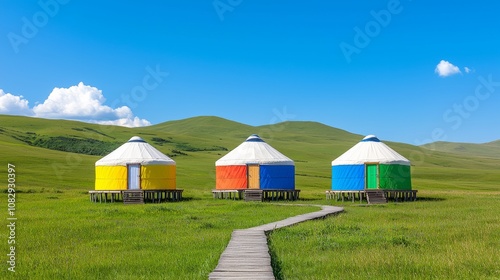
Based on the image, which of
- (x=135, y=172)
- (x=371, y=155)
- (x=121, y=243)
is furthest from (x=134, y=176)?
(x=121, y=243)

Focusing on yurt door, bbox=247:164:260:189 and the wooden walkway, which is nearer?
the wooden walkway

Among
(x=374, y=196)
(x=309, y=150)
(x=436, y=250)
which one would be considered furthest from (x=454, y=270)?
(x=309, y=150)

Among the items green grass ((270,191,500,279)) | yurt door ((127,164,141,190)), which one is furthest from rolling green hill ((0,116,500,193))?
green grass ((270,191,500,279))

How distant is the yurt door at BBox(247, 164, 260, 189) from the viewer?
1403 inches

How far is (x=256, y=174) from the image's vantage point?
3572 cm

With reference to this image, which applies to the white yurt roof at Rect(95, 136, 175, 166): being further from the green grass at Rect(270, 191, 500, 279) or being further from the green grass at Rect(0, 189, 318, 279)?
the green grass at Rect(270, 191, 500, 279)

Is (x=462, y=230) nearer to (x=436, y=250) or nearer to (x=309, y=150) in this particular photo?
(x=436, y=250)

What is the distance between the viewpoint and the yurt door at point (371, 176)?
113 feet

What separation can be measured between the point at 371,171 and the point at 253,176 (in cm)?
750

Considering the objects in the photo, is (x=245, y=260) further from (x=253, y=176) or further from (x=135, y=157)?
(x=135, y=157)

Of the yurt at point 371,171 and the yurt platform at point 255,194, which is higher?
the yurt at point 371,171

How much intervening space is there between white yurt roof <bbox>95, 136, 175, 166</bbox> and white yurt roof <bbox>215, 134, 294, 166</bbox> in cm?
403

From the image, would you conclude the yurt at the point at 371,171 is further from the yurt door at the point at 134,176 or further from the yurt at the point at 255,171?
the yurt door at the point at 134,176

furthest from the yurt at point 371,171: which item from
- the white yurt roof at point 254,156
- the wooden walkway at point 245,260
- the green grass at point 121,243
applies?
the wooden walkway at point 245,260
